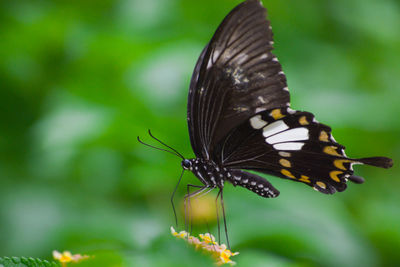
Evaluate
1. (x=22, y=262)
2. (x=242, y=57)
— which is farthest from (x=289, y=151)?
(x=22, y=262)

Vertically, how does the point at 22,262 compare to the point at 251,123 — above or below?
below

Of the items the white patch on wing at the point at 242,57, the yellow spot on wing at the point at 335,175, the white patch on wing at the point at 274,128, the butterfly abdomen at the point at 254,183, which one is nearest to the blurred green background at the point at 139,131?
the butterfly abdomen at the point at 254,183

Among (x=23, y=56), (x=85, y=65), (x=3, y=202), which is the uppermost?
(x=23, y=56)

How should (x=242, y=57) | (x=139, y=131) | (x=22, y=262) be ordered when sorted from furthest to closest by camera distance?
(x=139, y=131) → (x=242, y=57) → (x=22, y=262)

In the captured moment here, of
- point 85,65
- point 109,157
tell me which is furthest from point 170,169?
point 85,65

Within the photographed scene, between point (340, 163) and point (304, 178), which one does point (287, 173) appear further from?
point (340, 163)

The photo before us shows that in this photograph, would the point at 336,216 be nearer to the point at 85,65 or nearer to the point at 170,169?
the point at 170,169
